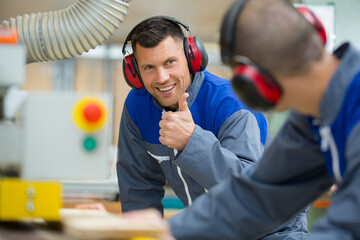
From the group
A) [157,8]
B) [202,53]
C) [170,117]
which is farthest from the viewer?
[157,8]

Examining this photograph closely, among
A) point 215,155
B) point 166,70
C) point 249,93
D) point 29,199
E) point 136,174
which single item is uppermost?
point 249,93

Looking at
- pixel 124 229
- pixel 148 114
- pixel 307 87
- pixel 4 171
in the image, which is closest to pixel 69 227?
pixel 124 229

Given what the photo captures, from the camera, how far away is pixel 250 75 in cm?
96

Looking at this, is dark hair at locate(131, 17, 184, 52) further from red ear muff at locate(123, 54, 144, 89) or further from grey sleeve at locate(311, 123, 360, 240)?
grey sleeve at locate(311, 123, 360, 240)

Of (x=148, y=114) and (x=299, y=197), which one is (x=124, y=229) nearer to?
(x=299, y=197)

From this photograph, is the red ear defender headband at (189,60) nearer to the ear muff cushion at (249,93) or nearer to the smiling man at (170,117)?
the smiling man at (170,117)

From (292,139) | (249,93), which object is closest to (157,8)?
(292,139)

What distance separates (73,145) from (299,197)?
0.58 metres

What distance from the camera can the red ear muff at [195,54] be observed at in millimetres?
1902

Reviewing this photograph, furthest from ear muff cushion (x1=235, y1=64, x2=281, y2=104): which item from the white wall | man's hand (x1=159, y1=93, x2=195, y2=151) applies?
the white wall

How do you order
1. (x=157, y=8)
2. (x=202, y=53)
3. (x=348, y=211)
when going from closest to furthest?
(x=348, y=211) → (x=202, y=53) → (x=157, y=8)

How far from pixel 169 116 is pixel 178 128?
0.09 metres

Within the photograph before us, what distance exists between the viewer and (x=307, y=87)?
962mm

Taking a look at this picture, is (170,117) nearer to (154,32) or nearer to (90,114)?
(154,32)
